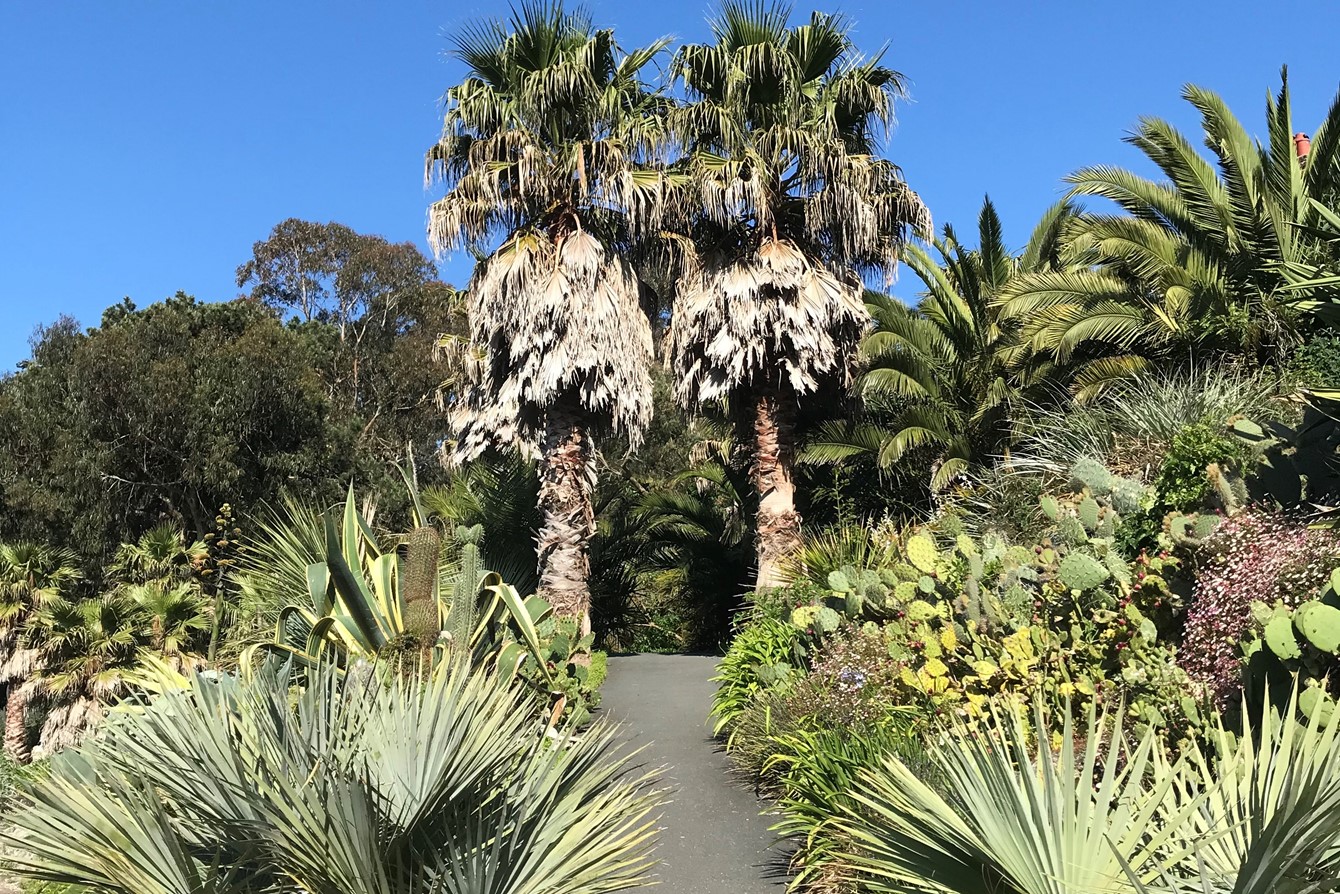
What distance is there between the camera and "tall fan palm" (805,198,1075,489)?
1510 cm

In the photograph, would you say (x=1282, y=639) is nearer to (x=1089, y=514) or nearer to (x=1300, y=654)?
(x=1300, y=654)

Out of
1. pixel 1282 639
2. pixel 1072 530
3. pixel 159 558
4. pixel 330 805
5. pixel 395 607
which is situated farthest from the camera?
pixel 159 558

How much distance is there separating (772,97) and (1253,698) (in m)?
12.5

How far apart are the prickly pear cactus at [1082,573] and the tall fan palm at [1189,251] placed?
236 inches

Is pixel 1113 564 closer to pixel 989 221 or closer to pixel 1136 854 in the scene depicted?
pixel 1136 854

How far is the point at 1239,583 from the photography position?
583 cm

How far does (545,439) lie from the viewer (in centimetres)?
1448

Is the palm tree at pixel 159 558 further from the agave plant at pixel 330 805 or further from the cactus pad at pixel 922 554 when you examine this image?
Result: the agave plant at pixel 330 805

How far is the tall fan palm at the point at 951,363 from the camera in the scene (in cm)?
1510

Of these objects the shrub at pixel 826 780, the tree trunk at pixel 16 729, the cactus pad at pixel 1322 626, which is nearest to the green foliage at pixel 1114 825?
the cactus pad at pixel 1322 626

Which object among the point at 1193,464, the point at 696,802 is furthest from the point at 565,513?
the point at 1193,464

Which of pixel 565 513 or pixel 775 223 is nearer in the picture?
pixel 565 513

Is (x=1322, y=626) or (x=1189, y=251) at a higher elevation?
(x=1189, y=251)

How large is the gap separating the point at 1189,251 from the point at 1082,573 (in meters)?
7.68
